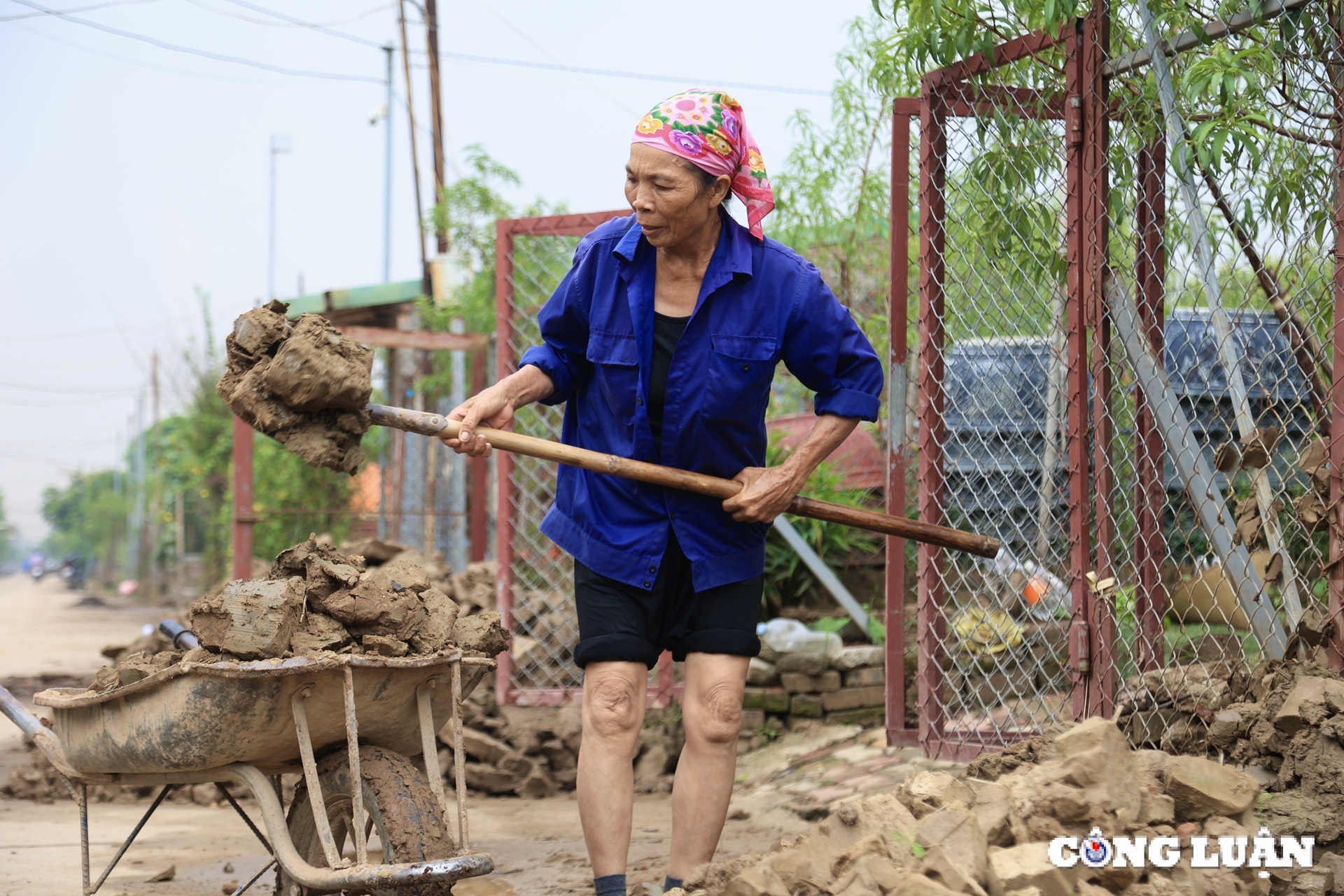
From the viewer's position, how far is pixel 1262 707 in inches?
119

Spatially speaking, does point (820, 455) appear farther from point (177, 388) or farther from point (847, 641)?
point (177, 388)

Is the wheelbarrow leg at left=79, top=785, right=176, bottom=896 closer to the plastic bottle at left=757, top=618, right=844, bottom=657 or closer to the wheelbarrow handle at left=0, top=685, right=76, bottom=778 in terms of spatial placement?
the wheelbarrow handle at left=0, top=685, right=76, bottom=778

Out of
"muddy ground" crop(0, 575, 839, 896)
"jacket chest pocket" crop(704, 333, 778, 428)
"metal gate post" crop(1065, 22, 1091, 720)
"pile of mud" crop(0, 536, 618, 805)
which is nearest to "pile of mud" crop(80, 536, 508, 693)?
"pile of mud" crop(0, 536, 618, 805)

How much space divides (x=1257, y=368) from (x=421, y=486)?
794 centimetres

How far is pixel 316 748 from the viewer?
2826 millimetres

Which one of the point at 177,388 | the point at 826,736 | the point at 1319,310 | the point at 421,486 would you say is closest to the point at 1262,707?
the point at 1319,310

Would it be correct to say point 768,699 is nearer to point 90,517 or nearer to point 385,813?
point 385,813

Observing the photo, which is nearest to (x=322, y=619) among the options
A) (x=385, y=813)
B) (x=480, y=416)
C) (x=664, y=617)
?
(x=385, y=813)

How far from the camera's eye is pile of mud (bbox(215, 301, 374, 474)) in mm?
2713

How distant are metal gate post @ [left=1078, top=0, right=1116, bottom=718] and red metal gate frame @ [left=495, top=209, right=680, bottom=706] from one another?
7.39 feet

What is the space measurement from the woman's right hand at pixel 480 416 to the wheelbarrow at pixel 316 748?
1.57 ft

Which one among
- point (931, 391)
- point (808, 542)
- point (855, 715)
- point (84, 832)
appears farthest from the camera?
point (808, 542)

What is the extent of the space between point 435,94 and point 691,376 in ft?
40.7

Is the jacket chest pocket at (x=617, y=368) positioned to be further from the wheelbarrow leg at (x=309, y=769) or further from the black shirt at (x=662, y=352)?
the wheelbarrow leg at (x=309, y=769)
